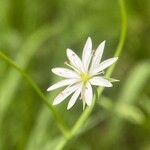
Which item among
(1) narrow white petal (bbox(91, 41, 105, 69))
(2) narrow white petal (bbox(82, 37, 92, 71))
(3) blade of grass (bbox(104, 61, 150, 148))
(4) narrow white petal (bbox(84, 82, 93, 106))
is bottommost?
(3) blade of grass (bbox(104, 61, 150, 148))

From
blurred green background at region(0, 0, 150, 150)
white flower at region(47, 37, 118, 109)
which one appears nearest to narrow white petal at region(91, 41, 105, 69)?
white flower at region(47, 37, 118, 109)

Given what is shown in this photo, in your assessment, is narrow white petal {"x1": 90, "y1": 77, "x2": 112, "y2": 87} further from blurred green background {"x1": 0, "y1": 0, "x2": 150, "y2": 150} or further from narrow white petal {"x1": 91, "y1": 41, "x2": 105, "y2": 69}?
blurred green background {"x1": 0, "y1": 0, "x2": 150, "y2": 150}

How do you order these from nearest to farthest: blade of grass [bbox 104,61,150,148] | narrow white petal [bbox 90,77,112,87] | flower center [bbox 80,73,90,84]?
1. narrow white petal [bbox 90,77,112,87]
2. flower center [bbox 80,73,90,84]
3. blade of grass [bbox 104,61,150,148]

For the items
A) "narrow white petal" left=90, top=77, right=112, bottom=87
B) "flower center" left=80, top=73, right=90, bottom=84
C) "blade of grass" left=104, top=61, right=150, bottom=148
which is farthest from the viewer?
"blade of grass" left=104, top=61, right=150, bottom=148

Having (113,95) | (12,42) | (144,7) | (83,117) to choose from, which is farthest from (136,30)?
(83,117)

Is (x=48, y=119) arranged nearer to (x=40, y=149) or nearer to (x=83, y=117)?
(x=40, y=149)

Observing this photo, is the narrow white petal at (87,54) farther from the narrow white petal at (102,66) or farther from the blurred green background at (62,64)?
the blurred green background at (62,64)

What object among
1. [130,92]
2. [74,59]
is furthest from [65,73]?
[130,92]

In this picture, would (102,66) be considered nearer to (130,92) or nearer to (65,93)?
(65,93)

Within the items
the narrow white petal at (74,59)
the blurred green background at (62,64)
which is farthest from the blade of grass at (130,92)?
the narrow white petal at (74,59)
